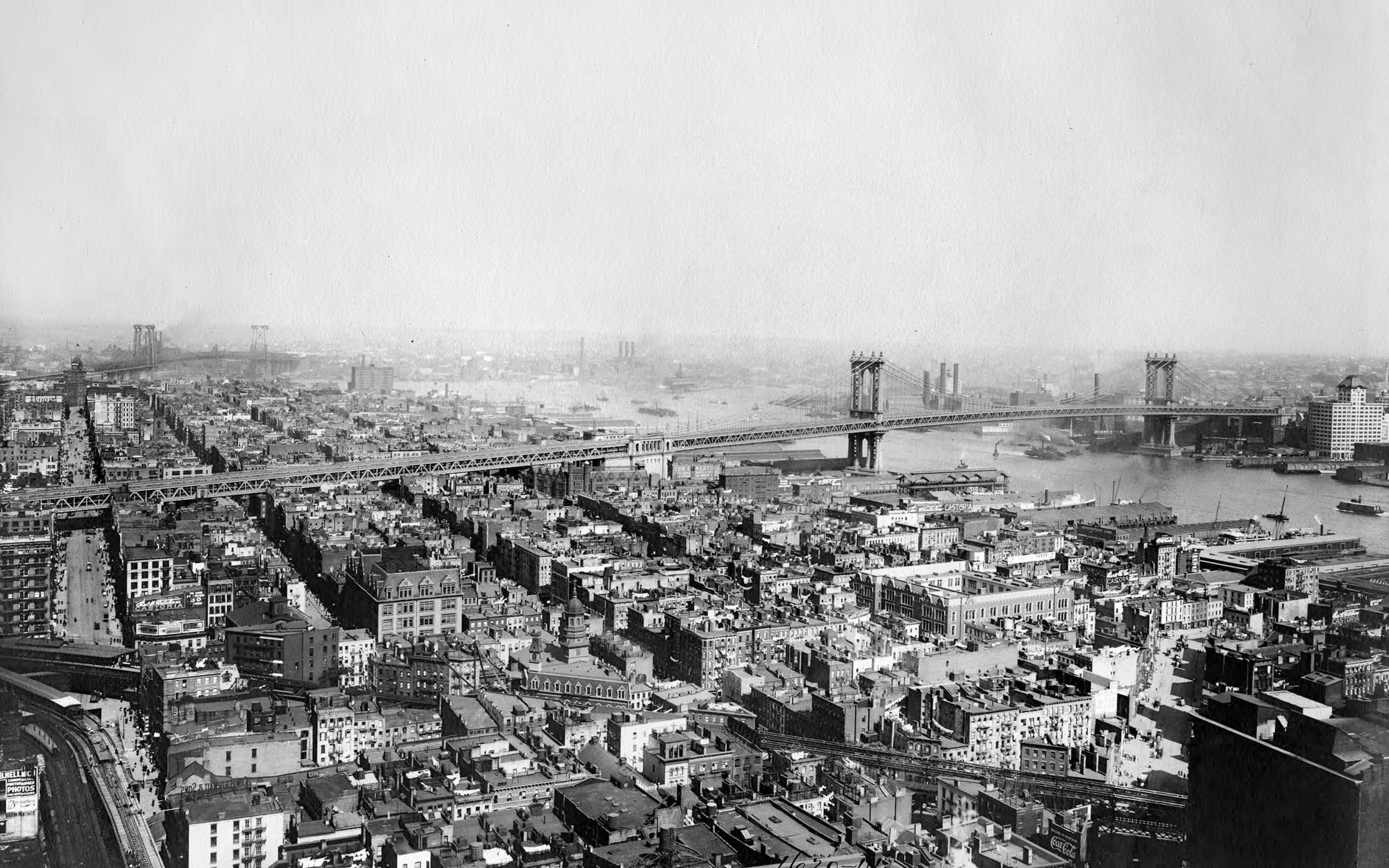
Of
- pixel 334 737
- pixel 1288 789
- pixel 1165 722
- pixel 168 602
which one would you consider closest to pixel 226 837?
pixel 334 737

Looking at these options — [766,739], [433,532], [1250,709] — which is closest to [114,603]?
[433,532]

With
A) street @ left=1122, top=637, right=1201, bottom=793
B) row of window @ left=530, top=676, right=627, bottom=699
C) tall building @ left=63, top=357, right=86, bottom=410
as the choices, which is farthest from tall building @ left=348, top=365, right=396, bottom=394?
street @ left=1122, top=637, right=1201, bottom=793

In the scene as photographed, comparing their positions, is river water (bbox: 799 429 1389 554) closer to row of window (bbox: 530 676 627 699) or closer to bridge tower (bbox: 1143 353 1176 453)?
bridge tower (bbox: 1143 353 1176 453)

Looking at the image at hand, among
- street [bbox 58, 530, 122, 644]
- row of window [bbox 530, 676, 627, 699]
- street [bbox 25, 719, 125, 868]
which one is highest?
street [bbox 58, 530, 122, 644]

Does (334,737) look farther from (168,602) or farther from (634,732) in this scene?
(168,602)

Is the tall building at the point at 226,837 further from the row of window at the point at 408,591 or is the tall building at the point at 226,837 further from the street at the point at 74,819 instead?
the row of window at the point at 408,591

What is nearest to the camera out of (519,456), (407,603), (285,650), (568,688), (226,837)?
(226,837)

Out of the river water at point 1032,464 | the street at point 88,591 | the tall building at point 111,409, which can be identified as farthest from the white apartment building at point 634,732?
the tall building at point 111,409
